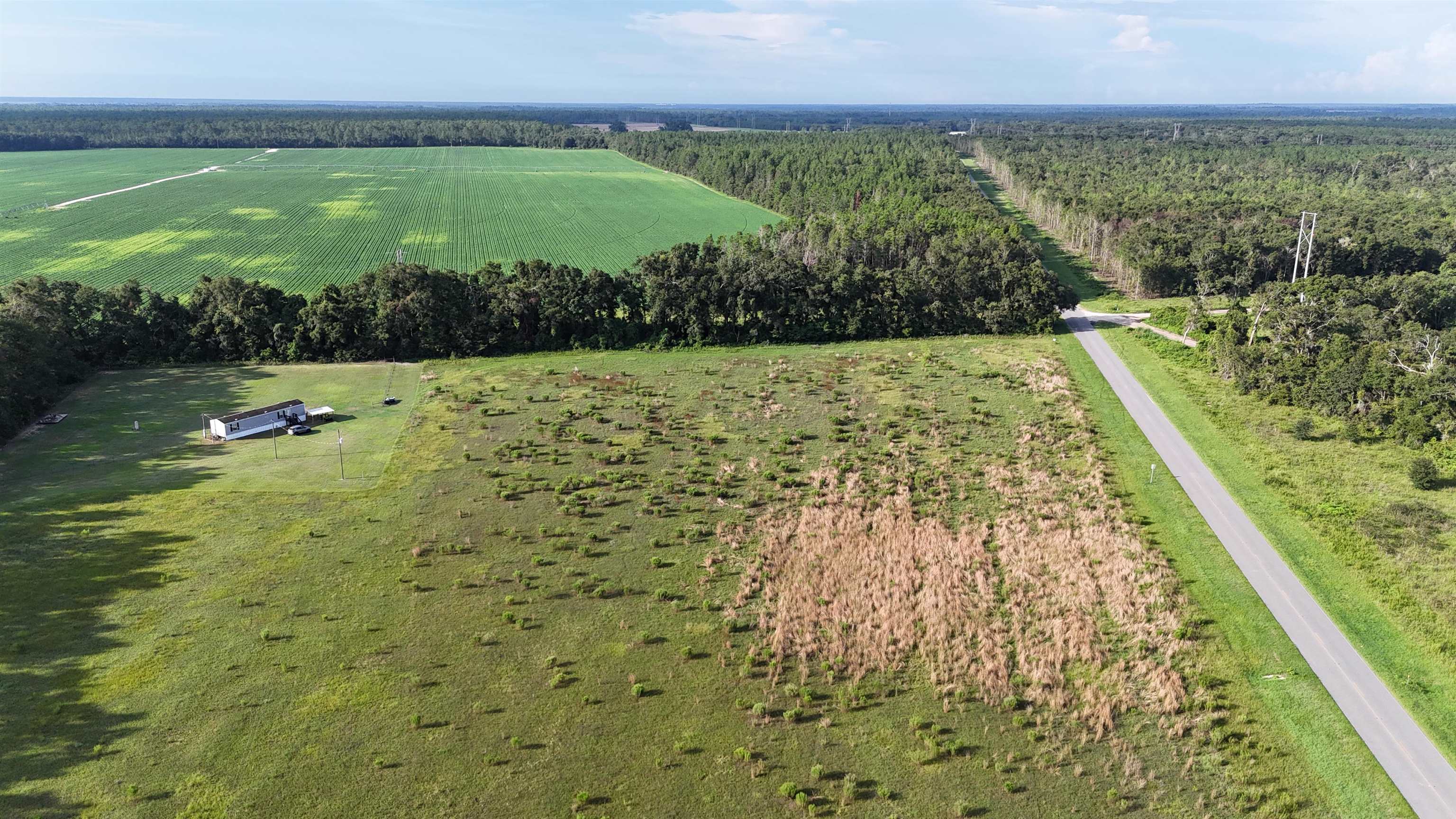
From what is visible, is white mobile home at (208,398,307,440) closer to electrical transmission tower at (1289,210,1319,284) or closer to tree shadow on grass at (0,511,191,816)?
tree shadow on grass at (0,511,191,816)

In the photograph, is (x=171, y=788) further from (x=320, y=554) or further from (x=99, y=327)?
(x=99, y=327)

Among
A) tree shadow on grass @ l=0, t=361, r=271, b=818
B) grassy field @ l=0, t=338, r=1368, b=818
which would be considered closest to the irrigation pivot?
grassy field @ l=0, t=338, r=1368, b=818

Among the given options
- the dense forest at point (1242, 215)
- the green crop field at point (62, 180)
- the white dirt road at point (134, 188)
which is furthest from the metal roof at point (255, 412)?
the white dirt road at point (134, 188)

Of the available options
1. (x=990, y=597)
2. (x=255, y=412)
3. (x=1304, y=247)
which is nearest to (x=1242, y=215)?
(x=1304, y=247)

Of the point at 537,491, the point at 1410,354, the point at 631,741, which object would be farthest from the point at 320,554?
the point at 1410,354

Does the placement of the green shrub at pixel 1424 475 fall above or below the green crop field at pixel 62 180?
below

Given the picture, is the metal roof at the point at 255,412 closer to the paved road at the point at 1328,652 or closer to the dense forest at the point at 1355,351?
the paved road at the point at 1328,652

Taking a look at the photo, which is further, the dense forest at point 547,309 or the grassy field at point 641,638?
the dense forest at point 547,309

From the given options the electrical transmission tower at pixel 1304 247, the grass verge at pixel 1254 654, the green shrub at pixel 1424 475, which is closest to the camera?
the grass verge at pixel 1254 654
